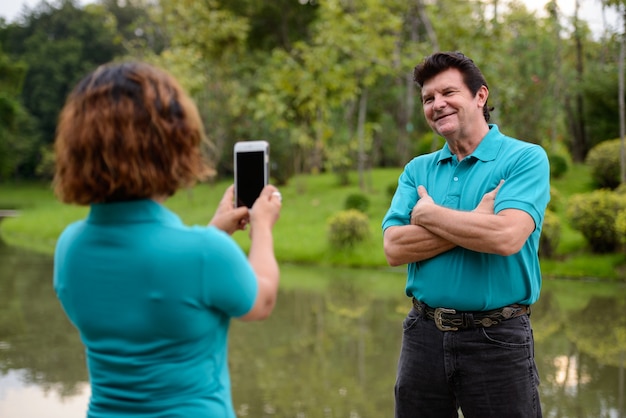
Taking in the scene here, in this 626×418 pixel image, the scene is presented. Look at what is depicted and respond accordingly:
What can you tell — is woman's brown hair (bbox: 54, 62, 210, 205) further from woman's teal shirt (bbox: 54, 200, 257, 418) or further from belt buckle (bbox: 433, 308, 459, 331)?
belt buckle (bbox: 433, 308, 459, 331)

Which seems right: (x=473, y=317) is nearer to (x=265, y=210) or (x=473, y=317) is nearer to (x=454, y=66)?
(x=454, y=66)

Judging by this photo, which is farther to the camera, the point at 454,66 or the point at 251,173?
the point at 454,66

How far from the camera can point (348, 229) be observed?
12570mm

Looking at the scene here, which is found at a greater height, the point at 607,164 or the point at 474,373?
the point at 474,373

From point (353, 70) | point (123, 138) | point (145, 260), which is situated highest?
point (353, 70)

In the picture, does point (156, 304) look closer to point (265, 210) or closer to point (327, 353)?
point (265, 210)

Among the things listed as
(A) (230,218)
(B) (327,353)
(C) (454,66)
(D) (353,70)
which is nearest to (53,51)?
(D) (353,70)

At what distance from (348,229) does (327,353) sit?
621 cm

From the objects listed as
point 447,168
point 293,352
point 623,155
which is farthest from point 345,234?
point 447,168

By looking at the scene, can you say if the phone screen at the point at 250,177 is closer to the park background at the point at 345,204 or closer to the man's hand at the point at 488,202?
the man's hand at the point at 488,202

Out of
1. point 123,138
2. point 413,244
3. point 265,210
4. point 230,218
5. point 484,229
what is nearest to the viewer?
point 123,138

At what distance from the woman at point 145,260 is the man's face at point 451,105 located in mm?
1311

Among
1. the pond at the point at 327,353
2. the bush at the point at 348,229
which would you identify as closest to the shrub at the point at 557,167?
the bush at the point at 348,229

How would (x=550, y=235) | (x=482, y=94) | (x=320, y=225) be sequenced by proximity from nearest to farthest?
1. (x=482, y=94)
2. (x=550, y=235)
3. (x=320, y=225)
